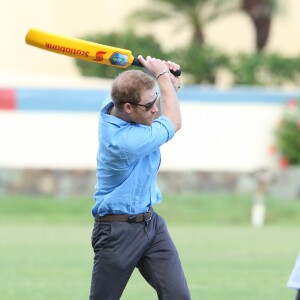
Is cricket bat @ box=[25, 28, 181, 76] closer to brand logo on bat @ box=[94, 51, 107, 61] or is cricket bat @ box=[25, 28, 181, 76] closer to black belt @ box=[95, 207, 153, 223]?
brand logo on bat @ box=[94, 51, 107, 61]

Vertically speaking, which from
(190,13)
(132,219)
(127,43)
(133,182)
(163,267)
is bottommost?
(163,267)

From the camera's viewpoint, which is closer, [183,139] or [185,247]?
[185,247]

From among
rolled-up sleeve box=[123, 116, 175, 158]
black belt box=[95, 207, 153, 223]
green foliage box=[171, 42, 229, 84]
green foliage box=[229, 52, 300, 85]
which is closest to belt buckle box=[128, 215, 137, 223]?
black belt box=[95, 207, 153, 223]

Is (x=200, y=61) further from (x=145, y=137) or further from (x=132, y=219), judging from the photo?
(x=145, y=137)

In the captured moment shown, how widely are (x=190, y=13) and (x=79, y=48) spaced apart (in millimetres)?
24598

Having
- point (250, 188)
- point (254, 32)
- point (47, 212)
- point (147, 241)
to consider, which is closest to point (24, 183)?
point (47, 212)

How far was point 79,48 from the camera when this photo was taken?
26.6ft

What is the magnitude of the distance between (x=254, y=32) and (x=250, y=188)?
11.7 meters

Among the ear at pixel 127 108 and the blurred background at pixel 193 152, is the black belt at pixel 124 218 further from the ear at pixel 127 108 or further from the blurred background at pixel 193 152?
the blurred background at pixel 193 152

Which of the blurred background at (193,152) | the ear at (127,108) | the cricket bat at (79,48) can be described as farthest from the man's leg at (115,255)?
the blurred background at (193,152)

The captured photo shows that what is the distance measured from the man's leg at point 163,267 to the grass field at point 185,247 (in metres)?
3.10

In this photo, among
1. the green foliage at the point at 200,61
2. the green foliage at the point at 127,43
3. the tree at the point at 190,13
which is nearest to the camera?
the green foliage at the point at 127,43

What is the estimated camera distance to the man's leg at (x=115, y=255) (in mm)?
8125

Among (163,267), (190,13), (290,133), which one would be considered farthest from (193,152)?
(163,267)
